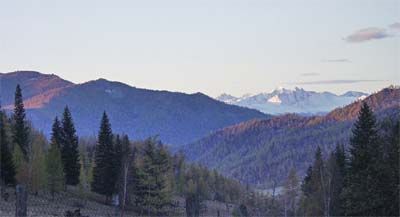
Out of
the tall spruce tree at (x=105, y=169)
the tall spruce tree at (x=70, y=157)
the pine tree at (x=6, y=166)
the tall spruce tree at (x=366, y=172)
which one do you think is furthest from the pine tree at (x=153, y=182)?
the tall spruce tree at (x=366, y=172)

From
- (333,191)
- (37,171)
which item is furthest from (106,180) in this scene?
(333,191)

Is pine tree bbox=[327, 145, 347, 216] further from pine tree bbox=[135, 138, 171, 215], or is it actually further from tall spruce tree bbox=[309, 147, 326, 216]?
pine tree bbox=[135, 138, 171, 215]

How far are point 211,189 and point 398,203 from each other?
124396 millimetres

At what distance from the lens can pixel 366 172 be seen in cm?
5734

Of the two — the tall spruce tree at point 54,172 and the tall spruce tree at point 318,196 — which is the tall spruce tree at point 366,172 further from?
the tall spruce tree at point 54,172

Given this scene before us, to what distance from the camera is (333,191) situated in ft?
240

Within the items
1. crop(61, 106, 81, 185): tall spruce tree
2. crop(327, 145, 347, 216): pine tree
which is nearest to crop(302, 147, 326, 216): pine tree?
crop(327, 145, 347, 216): pine tree

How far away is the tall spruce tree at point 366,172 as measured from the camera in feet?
183

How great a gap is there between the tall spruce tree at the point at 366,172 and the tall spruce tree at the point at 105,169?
33.3 metres

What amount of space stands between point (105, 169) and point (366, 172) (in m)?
37.3

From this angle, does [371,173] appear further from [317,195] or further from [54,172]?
[54,172]

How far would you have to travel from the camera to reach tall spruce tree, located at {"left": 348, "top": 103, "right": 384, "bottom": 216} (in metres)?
55.9

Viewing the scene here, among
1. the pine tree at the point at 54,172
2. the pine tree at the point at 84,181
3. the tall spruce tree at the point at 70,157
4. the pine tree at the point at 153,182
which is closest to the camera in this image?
the pine tree at the point at 54,172

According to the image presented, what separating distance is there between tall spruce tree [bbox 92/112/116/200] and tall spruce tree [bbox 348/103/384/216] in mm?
33296
